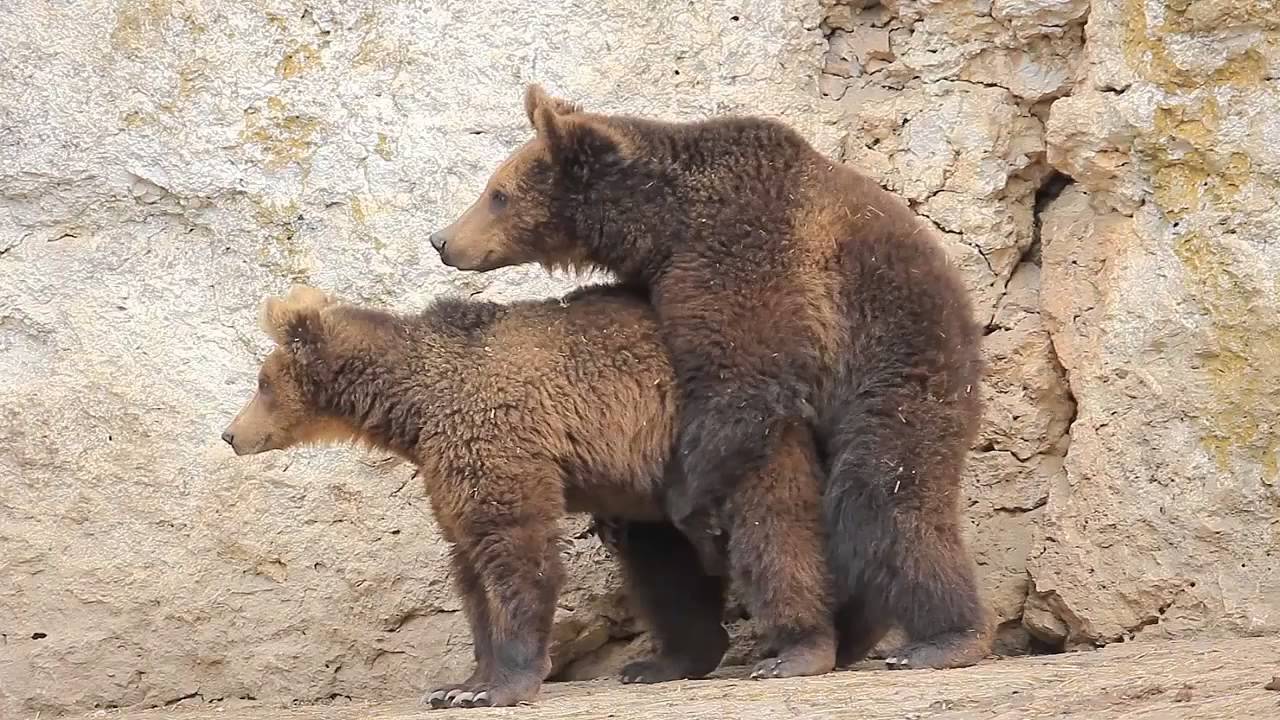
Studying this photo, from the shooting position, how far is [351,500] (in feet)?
25.5

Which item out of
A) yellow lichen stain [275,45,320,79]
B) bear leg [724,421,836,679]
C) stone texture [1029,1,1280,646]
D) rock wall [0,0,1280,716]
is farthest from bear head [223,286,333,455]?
stone texture [1029,1,1280,646]

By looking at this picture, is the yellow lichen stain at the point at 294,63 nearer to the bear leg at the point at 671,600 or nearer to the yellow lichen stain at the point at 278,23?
the yellow lichen stain at the point at 278,23

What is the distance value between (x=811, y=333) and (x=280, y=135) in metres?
2.86

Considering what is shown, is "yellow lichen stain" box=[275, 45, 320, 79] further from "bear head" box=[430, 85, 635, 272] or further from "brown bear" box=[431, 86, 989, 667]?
"brown bear" box=[431, 86, 989, 667]

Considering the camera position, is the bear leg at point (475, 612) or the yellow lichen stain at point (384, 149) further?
the yellow lichen stain at point (384, 149)

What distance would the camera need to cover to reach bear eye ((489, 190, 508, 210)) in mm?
7082

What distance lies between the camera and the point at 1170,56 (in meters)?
7.17

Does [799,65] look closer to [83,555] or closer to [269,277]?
[269,277]

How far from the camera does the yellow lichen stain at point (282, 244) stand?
7.89 m

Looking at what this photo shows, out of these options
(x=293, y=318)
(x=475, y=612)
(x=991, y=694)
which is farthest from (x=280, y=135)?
(x=991, y=694)

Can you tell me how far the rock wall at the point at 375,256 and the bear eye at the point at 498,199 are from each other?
853 mm

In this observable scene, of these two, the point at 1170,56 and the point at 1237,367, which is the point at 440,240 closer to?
the point at 1170,56

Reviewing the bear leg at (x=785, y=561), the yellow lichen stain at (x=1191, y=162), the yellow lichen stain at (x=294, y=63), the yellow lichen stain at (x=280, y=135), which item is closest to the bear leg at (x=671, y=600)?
the bear leg at (x=785, y=561)

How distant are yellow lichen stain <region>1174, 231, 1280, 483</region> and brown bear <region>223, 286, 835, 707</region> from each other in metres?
1.70
